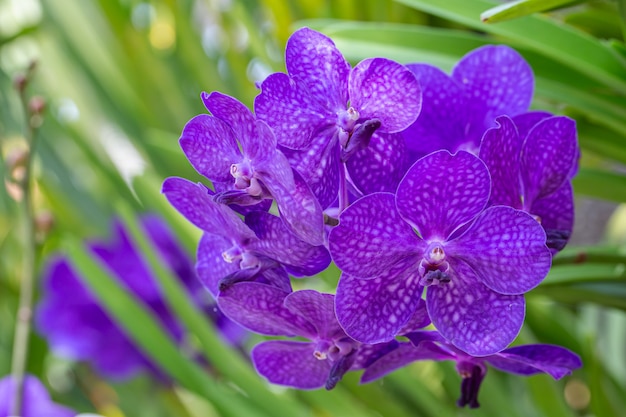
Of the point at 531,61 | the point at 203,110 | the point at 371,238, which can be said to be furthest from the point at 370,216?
the point at 203,110

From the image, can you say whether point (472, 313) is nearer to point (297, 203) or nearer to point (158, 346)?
point (297, 203)

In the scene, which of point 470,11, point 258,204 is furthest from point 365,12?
point 258,204

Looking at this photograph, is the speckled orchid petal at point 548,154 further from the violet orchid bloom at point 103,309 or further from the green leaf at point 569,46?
the violet orchid bloom at point 103,309

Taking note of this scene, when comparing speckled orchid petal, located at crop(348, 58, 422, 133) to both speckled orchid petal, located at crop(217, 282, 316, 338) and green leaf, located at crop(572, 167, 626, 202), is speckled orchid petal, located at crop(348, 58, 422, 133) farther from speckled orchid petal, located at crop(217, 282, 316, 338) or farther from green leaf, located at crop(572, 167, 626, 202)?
green leaf, located at crop(572, 167, 626, 202)

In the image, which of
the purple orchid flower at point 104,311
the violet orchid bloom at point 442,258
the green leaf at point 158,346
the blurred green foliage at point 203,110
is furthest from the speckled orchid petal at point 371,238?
the purple orchid flower at point 104,311

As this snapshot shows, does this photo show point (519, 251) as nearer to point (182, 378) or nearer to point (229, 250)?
point (229, 250)
